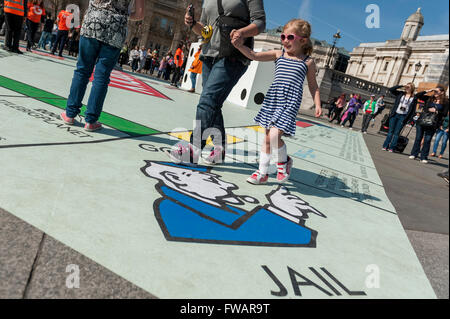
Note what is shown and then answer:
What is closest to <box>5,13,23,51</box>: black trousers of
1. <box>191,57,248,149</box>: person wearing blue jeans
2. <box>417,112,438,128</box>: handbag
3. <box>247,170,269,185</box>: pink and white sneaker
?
<box>191,57,248,149</box>: person wearing blue jeans

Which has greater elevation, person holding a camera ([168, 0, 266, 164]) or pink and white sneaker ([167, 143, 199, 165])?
person holding a camera ([168, 0, 266, 164])

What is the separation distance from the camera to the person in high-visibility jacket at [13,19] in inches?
295

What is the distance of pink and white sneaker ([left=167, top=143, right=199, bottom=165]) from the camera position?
3045 mm

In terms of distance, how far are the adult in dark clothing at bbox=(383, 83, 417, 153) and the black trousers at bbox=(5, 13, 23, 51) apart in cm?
944

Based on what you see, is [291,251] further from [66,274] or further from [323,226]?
[66,274]

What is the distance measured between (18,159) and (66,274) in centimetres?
129

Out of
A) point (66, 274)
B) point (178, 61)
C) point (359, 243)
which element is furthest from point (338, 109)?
point (66, 274)

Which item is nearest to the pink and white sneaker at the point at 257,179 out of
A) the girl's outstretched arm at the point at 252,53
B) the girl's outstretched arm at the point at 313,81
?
the girl's outstretched arm at the point at 313,81

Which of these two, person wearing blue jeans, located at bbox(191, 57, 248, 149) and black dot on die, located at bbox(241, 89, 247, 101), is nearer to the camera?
person wearing blue jeans, located at bbox(191, 57, 248, 149)

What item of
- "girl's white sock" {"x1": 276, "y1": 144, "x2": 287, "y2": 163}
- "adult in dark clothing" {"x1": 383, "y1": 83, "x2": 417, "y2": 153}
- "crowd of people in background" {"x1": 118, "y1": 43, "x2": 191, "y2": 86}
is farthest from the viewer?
"crowd of people in background" {"x1": 118, "y1": 43, "x2": 191, "y2": 86}

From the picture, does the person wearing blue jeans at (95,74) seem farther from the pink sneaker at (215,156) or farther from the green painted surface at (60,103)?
the pink sneaker at (215,156)

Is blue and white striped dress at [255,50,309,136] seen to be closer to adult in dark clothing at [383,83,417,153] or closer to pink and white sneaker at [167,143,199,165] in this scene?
pink and white sneaker at [167,143,199,165]

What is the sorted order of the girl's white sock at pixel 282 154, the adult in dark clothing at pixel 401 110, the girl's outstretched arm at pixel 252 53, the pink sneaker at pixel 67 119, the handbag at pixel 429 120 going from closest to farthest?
the girl's outstretched arm at pixel 252 53 < the girl's white sock at pixel 282 154 < the pink sneaker at pixel 67 119 < the handbag at pixel 429 120 < the adult in dark clothing at pixel 401 110

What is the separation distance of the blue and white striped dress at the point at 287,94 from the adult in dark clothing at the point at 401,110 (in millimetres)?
6784
